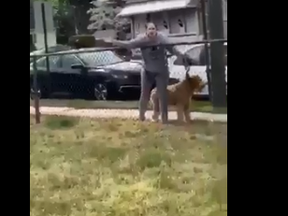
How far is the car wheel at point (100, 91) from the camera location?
1183mm

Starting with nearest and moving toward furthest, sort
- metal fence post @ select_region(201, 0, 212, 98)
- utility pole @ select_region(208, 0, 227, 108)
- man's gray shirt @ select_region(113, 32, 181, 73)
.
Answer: utility pole @ select_region(208, 0, 227, 108) < metal fence post @ select_region(201, 0, 212, 98) < man's gray shirt @ select_region(113, 32, 181, 73)

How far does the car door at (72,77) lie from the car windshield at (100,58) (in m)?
0.02

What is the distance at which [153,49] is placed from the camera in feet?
3.94

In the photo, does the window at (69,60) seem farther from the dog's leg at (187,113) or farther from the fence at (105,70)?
the dog's leg at (187,113)

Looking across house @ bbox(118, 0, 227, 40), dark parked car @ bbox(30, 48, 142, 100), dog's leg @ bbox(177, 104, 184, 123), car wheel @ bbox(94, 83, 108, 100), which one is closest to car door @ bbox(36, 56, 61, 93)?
dark parked car @ bbox(30, 48, 142, 100)

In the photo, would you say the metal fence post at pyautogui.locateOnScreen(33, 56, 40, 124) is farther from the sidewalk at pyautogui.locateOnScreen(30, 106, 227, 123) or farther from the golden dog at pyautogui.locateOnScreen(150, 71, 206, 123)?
the golden dog at pyautogui.locateOnScreen(150, 71, 206, 123)

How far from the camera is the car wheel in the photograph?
1183 mm

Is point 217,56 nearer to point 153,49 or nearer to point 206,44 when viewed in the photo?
point 206,44

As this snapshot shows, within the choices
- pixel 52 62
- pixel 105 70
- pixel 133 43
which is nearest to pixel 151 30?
pixel 133 43

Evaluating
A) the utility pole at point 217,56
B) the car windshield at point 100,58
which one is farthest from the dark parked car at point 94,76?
the utility pole at point 217,56

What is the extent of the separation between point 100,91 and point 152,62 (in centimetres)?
17

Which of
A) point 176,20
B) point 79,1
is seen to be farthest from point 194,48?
point 79,1
